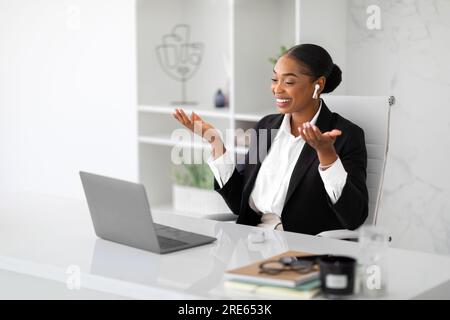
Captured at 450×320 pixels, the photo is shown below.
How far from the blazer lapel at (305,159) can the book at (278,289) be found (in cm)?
100

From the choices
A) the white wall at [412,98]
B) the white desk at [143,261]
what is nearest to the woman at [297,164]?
the white desk at [143,261]

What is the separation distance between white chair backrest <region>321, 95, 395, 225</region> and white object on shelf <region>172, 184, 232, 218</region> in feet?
5.31

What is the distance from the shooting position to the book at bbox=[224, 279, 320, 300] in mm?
1854

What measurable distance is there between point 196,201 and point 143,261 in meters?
2.55

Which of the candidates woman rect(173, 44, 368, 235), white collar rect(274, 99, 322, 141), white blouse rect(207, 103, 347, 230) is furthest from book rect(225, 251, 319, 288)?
white collar rect(274, 99, 322, 141)

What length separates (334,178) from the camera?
2652mm

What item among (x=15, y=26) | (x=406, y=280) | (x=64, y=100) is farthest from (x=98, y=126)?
(x=406, y=280)

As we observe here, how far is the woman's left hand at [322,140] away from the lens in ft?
7.72

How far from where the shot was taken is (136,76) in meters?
4.79

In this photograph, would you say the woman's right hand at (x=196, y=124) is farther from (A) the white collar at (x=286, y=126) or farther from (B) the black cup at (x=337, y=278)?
(B) the black cup at (x=337, y=278)

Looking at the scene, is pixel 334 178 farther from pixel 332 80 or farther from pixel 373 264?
pixel 373 264

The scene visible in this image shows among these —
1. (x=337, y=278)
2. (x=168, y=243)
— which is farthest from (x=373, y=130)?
(x=337, y=278)

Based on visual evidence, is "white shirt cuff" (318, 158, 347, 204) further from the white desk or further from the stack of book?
the stack of book
